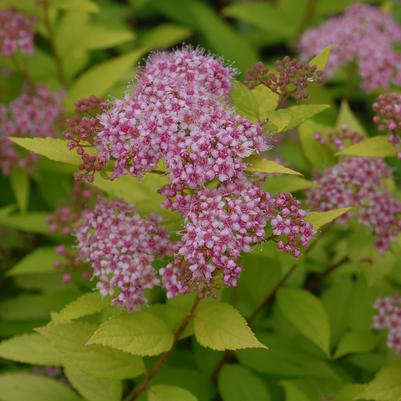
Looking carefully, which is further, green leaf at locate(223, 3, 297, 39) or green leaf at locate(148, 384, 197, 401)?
green leaf at locate(223, 3, 297, 39)

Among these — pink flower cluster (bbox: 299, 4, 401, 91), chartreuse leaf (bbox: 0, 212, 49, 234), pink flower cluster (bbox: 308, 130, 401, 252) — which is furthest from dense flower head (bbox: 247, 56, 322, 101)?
pink flower cluster (bbox: 299, 4, 401, 91)

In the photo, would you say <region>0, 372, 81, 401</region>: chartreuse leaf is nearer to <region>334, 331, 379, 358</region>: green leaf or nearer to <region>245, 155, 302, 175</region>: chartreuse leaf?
<region>334, 331, 379, 358</region>: green leaf

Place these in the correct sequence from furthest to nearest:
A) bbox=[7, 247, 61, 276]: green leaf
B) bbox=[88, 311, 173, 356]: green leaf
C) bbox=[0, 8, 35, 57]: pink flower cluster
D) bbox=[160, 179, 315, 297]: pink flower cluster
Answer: bbox=[0, 8, 35, 57]: pink flower cluster < bbox=[7, 247, 61, 276]: green leaf < bbox=[88, 311, 173, 356]: green leaf < bbox=[160, 179, 315, 297]: pink flower cluster

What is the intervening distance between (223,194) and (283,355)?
1308 mm

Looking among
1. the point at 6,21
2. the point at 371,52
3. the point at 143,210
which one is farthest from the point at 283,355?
the point at 6,21

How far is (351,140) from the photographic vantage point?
3.12 metres

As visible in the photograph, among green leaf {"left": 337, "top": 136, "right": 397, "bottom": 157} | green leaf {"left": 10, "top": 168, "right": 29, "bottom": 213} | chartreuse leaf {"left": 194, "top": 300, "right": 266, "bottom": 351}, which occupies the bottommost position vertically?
chartreuse leaf {"left": 194, "top": 300, "right": 266, "bottom": 351}

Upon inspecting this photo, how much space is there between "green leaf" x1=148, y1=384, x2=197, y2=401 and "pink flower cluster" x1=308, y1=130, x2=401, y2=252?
3.39ft

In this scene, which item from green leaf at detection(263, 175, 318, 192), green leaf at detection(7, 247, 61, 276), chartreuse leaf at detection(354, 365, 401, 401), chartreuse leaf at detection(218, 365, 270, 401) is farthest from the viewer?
green leaf at detection(7, 247, 61, 276)

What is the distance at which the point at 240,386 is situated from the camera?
9.93ft

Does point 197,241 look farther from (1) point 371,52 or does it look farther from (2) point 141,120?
(1) point 371,52

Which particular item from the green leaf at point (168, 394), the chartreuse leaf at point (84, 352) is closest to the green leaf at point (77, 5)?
the chartreuse leaf at point (84, 352)

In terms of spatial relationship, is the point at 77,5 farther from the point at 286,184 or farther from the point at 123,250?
the point at 123,250

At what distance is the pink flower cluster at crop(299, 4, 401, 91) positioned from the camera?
13.7ft
